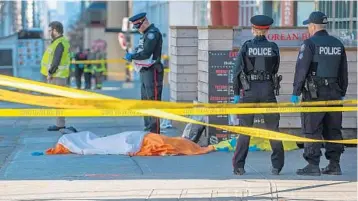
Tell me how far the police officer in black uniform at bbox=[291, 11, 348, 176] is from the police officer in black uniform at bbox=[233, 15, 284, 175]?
0.92 ft

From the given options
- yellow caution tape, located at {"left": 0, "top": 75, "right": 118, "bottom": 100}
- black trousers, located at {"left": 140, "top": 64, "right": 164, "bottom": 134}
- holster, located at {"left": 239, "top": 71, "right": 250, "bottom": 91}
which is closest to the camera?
yellow caution tape, located at {"left": 0, "top": 75, "right": 118, "bottom": 100}

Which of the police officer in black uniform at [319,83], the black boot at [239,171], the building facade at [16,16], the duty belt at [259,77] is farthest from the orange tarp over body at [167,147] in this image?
the building facade at [16,16]

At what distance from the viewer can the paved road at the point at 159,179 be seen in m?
8.78

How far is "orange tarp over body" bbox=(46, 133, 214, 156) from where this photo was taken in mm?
11477

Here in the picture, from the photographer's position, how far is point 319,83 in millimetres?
9945

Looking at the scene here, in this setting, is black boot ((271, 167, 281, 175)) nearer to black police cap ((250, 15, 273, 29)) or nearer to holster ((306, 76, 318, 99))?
holster ((306, 76, 318, 99))

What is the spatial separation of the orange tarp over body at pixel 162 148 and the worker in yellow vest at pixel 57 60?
115 inches

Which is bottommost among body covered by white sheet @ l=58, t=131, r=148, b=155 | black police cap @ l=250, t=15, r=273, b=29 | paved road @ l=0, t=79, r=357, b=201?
Result: paved road @ l=0, t=79, r=357, b=201

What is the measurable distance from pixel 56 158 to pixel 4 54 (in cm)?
1570

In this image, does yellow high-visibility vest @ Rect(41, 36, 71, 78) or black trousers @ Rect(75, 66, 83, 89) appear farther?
black trousers @ Rect(75, 66, 83, 89)

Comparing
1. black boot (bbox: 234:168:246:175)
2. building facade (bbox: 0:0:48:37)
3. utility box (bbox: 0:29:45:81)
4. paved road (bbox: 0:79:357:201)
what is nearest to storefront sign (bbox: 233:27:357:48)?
paved road (bbox: 0:79:357:201)

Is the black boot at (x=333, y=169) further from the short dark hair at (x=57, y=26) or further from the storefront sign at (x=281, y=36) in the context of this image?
the short dark hair at (x=57, y=26)

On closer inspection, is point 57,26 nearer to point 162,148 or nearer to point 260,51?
point 162,148

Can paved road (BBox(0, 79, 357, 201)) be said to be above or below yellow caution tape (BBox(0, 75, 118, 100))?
below
